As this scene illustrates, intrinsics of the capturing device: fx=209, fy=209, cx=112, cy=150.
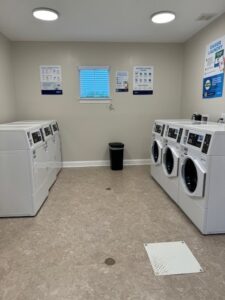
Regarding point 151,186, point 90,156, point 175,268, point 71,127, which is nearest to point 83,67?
point 71,127

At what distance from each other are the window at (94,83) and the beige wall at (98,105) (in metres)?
0.11

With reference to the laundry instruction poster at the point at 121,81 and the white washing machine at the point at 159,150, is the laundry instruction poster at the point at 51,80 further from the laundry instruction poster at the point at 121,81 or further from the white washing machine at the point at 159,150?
the white washing machine at the point at 159,150

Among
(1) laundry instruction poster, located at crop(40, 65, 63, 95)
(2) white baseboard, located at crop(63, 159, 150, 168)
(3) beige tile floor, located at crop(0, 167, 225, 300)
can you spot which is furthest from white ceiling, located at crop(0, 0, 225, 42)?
(3) beige tile floor, located at crop(0, 167, 225, 300)

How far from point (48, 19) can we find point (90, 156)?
2521mm

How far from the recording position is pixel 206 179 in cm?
196

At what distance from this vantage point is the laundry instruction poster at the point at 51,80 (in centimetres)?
401

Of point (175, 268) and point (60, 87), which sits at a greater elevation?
point (60, 87)

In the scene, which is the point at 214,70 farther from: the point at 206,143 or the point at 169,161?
the point at 206,143

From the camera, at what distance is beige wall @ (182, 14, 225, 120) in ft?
9.89

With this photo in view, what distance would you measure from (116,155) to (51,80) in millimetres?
1929

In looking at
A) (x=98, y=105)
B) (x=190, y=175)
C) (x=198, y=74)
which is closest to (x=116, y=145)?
(x=98, y=105)

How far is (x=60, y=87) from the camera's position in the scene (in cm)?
409

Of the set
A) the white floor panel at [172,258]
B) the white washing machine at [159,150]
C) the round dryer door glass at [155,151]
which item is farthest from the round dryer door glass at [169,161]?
the white floor panel at [172,258]

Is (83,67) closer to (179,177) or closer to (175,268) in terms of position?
(179,177)
